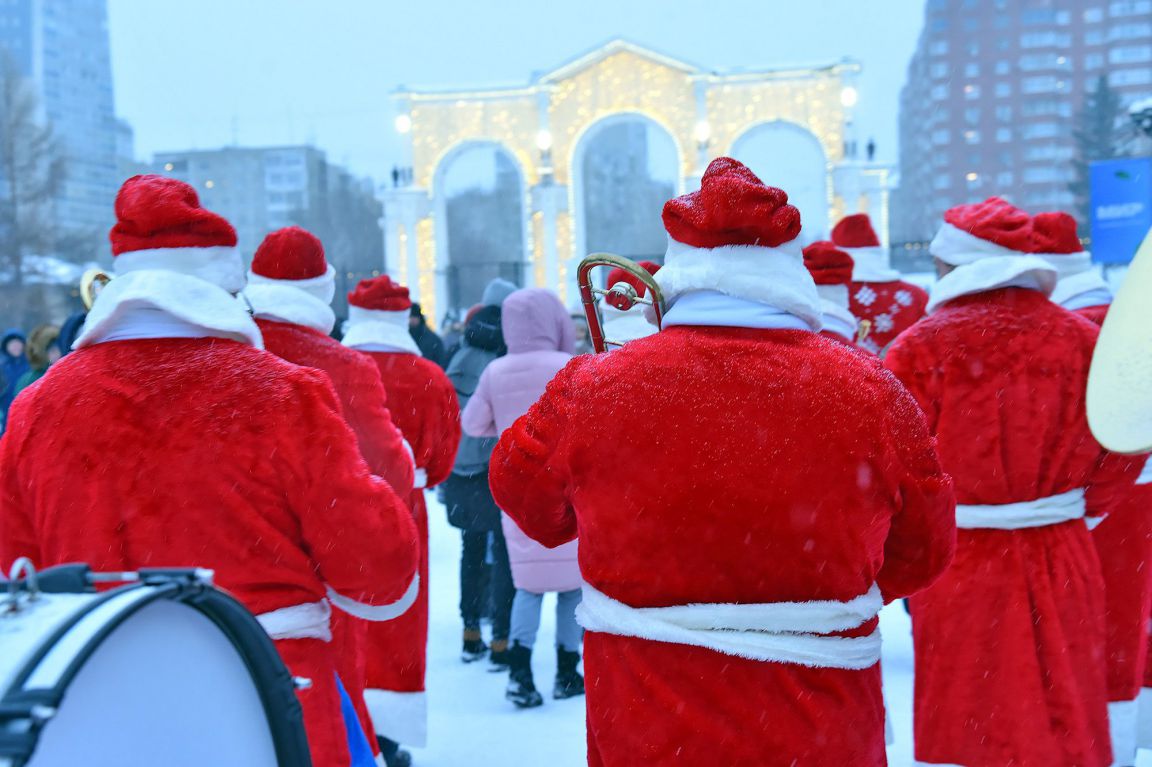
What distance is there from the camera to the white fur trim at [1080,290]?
172 inches

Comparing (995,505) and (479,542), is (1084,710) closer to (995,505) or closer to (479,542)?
(995,505)

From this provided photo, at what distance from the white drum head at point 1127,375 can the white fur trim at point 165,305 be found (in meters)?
1.62

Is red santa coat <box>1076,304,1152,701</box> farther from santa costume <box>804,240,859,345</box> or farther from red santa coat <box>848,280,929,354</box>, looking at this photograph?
red santa coat <box>848,280,929,354</box>

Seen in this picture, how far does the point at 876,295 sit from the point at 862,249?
0.90ft

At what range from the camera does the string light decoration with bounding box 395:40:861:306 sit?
1784cm

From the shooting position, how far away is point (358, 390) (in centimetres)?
347

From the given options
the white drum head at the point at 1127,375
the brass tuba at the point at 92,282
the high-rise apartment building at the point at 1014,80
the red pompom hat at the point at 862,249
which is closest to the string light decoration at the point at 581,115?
the red pompom hat at the point at 862,249

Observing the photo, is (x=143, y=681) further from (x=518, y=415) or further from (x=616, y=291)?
(x=518, y=415)

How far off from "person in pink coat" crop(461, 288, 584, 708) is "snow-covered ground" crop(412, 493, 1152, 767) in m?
0.14

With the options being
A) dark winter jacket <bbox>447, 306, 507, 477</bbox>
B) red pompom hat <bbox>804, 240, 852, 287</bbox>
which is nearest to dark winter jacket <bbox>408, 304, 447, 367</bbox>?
dark winter jacket <bbox>447, 306, 507, 477</bbox>

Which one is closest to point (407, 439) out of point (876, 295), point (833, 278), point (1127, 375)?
point (833, 278)

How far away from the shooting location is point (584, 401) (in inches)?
78.7

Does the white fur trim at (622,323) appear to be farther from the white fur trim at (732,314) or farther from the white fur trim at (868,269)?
the white fur trim at (732,314)

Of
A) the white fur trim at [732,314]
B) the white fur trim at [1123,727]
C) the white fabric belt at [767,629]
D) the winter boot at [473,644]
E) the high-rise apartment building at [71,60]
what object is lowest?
the winter boot at [473,644]
